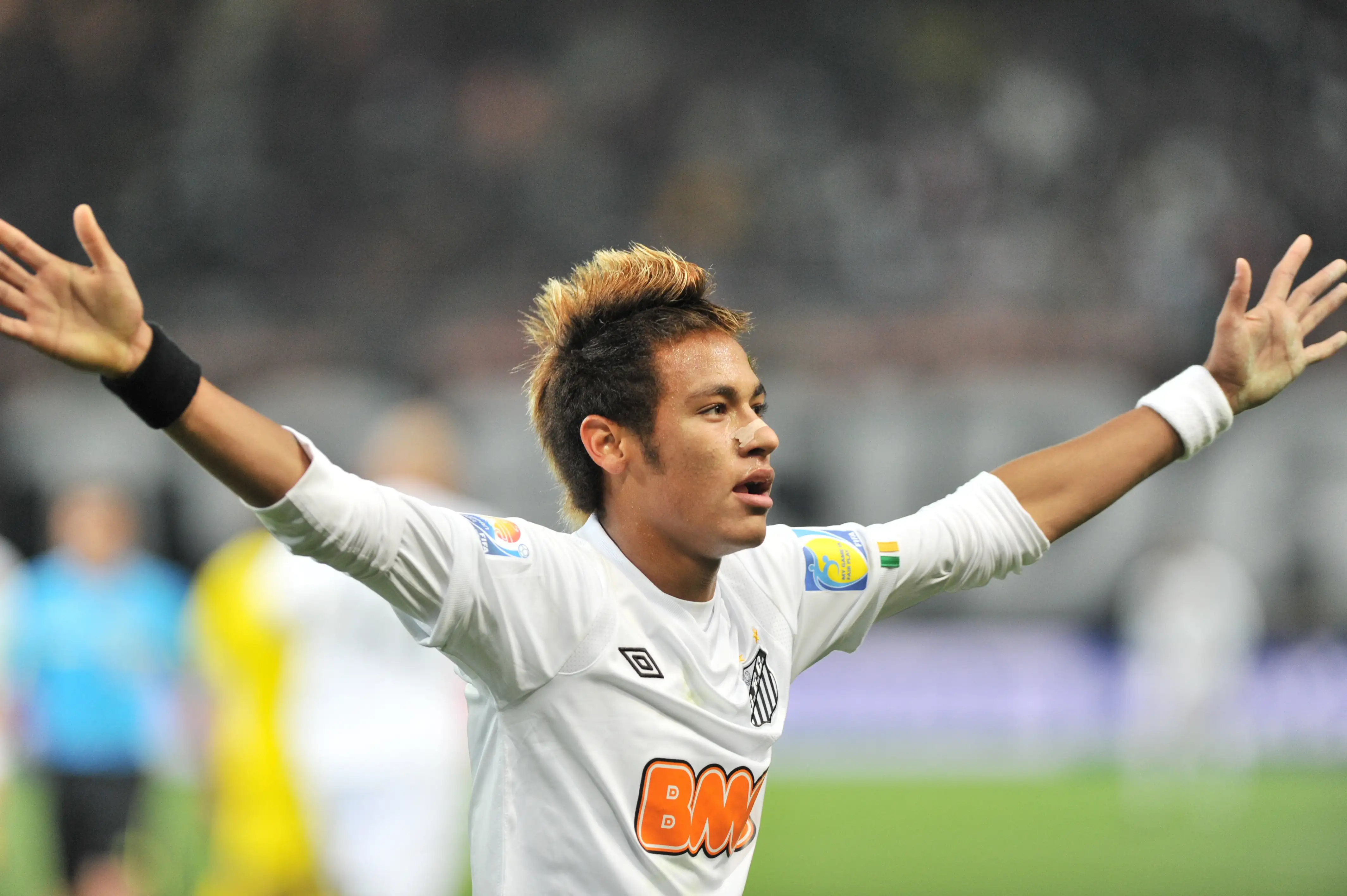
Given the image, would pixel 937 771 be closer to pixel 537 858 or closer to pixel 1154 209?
pixel 1154 209

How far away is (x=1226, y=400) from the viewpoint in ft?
11.5

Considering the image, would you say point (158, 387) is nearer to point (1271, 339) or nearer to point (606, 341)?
point (606, 341)

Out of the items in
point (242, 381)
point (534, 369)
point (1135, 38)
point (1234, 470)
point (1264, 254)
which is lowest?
point (534, 369)

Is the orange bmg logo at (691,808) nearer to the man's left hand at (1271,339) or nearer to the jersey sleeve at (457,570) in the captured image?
the jersey sleeve at (457,570)

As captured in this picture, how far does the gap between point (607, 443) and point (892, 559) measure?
75cm

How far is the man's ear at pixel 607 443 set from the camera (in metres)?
3.09

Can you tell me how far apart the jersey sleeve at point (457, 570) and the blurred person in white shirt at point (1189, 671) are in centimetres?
1186

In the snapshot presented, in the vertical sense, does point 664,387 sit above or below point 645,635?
above

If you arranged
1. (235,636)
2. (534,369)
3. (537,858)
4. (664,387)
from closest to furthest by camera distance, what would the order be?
1. (537,858)
2. (664,387)
3. (534,369)
4. (235,636)

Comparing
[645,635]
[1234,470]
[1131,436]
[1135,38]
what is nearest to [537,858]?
[645,635]

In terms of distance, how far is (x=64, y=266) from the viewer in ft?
7.81

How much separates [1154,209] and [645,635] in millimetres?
14940

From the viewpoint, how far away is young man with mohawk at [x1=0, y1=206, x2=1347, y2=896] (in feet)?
8.00

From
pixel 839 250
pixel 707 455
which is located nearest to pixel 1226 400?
pixel 707 455
